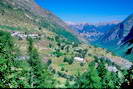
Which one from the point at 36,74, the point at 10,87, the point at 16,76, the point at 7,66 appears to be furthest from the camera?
the point at 36,74

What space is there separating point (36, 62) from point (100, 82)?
24.5 m

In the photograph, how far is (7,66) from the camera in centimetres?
2047

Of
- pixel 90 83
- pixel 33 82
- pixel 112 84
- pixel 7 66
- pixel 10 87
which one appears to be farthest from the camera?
pixel 33 82

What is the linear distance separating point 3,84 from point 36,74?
53021 mm

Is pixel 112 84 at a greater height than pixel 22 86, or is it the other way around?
pixel 22 86

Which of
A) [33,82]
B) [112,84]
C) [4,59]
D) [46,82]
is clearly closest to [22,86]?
[4,59]

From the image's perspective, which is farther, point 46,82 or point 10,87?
point 46,82

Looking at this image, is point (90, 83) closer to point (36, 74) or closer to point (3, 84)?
point (36, 74)

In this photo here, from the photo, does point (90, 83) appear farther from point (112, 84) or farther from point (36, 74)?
point (36, 74)

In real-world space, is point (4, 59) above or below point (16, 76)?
above

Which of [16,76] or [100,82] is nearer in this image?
[16,76]

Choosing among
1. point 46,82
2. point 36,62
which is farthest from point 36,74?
point 36,62

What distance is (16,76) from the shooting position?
1906 cm

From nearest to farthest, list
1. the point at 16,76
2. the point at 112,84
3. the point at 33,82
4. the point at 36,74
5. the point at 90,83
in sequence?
the point at 16,76 → the point at 112,84 → the point at 90,83 → the point at 36,74 → the point at 33,82
